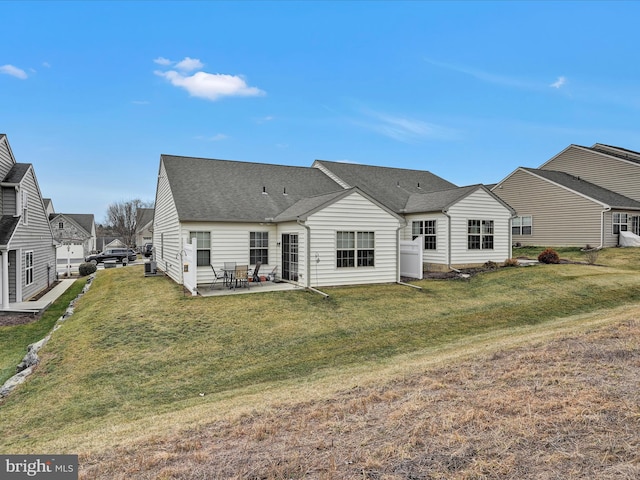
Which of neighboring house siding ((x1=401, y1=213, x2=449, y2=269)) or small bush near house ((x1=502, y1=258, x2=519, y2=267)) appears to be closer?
neighboring house siding ((x1=401, y1=213, x2=449, y2=269))

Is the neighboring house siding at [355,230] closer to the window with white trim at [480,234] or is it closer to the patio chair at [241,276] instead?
the patio chair at [241,276]

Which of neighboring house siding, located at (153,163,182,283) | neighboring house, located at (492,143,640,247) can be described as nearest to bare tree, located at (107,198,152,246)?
neighboring house siding, located at (153,163,182,283)


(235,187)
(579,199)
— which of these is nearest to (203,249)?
(235,187)

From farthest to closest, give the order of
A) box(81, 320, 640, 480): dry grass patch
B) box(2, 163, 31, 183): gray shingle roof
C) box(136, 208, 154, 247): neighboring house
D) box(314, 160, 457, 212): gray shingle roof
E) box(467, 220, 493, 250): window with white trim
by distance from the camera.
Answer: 1. box(136, 208, 154, 247): neighboring house
2. box(314, 160, 457, 212): gray shingle roof
3. box(467, 220, 493, 250): window with white trim
4. box(2, 163, 31, 183): gray shingle roof
5. box(81, 320, 640, 480): dry grass patch

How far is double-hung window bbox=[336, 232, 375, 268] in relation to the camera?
14672mm

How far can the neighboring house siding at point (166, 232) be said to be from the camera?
52.4ft

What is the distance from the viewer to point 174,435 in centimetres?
441

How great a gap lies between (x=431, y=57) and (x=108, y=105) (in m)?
17.9

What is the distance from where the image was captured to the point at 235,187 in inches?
712

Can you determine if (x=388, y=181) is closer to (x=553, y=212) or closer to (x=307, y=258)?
(x=307, y=258)

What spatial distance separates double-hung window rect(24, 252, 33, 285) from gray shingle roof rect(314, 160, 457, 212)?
15.9 metres

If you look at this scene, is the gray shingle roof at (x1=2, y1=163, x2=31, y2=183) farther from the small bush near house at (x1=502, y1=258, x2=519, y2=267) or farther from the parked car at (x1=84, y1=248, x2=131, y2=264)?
the small bush near house at (x1=502, y1=258, x2=519, y2=267)

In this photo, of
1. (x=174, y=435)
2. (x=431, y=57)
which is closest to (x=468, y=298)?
(x=174, y=435)

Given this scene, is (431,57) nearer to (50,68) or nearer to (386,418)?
(50,68)
